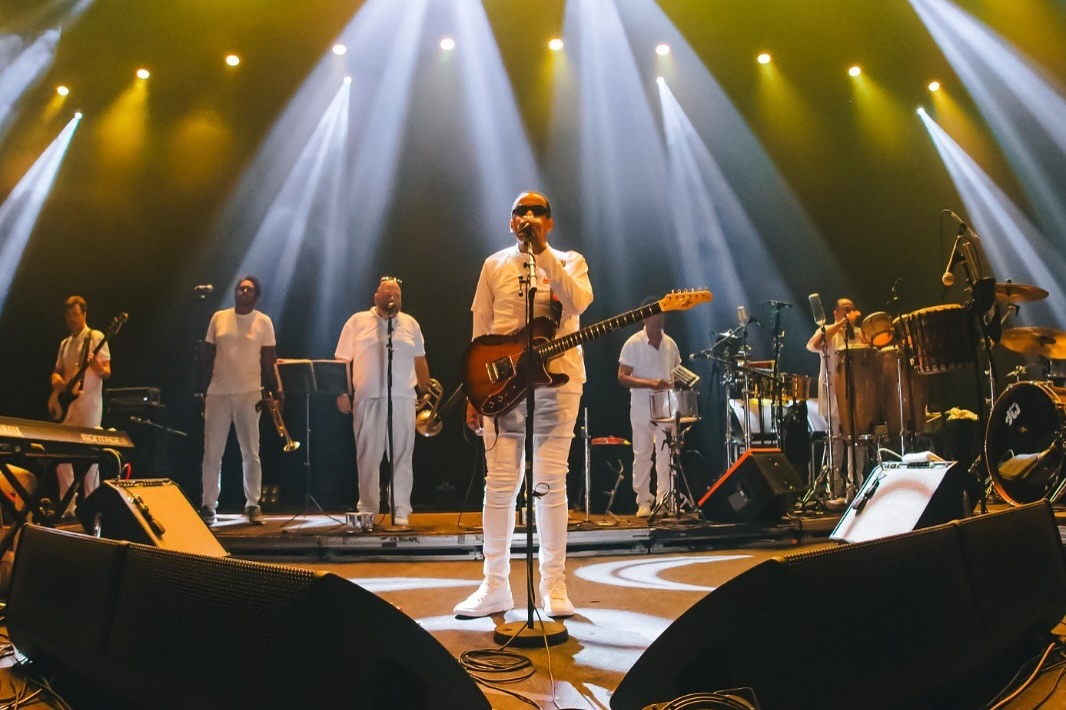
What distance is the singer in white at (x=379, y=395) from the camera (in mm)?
6684

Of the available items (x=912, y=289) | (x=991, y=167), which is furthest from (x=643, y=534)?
(x=991, y=167)

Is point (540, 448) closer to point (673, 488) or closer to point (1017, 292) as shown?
point (1017, 292)

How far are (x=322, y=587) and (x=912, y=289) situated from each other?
10.2 metres

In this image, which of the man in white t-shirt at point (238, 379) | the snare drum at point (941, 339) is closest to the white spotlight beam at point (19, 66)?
the man in white t-shirt at point (238, 379)

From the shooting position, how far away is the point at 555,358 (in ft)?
11.8

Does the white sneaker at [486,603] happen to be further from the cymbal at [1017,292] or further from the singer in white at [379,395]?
the cymbal at [1017,292]

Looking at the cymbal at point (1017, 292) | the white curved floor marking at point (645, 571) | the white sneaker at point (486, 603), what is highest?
the cymbal at point (1017, 292)

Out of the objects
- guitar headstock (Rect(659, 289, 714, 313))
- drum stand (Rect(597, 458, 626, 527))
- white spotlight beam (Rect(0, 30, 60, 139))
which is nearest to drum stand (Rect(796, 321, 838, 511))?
drum stand (Rect(597, 458, 626, 527))

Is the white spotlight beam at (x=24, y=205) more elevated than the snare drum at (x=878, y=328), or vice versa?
the white spotlight beam at (x=24, y=205)

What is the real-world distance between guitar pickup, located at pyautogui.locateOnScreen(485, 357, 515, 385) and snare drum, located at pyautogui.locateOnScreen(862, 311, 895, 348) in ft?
13.3

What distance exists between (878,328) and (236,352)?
227 inches

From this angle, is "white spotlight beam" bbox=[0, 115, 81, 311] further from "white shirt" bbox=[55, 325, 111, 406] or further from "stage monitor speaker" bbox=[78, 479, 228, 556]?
"stage monitor speaker" bbox=[78, 479, 228, 556]

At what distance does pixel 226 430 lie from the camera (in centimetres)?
719

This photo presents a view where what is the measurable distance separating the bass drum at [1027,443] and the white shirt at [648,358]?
3.11 m
